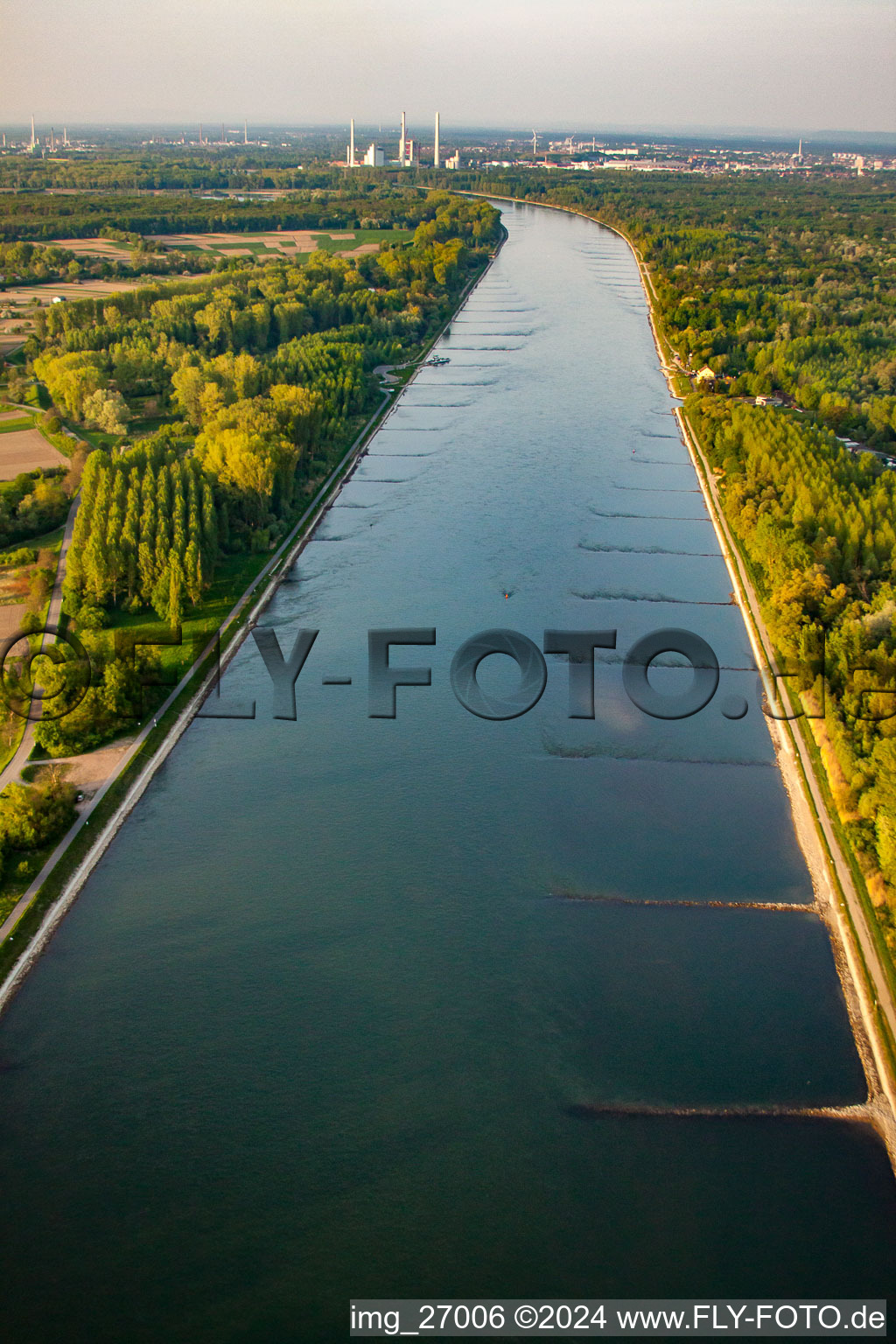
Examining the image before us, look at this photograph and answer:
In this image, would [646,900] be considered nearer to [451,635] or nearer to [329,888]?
[329,888]

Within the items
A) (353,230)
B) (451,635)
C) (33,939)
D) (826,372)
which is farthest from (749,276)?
(33,939)

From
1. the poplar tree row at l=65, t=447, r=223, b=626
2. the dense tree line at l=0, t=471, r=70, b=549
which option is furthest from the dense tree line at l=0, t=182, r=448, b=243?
the poplar tree row at l=65, t=447, r=223, b=626

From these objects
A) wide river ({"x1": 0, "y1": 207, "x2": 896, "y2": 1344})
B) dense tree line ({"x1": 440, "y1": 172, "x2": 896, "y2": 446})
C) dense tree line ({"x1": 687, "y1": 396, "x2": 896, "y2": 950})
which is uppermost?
dense tree line ({"x1": 440, "y1": 172, "x2": 896, "y2": 446})

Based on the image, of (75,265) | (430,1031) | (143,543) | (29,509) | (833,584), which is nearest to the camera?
(430,1031)

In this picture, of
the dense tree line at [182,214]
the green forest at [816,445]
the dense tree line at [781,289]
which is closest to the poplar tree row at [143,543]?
the green forest at [816,445]

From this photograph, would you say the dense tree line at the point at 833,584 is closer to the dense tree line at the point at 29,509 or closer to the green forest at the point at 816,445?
the green forest at the point at 816,445

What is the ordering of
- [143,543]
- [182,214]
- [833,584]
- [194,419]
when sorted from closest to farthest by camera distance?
[833,584]
[143,543]
[194,419]
[182,214]

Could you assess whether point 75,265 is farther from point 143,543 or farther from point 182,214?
point 143,543

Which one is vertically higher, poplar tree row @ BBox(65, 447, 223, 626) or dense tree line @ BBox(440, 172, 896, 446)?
dense tree line @ BBox(440, 172, 896, 446)

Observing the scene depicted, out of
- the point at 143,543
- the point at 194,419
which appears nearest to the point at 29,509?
the point at 143,543

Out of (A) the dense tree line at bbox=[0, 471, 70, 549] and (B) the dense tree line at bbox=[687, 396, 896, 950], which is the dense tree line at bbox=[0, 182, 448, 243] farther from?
(B) the dense tree line at bbox=[687, 396, 896, 950]
